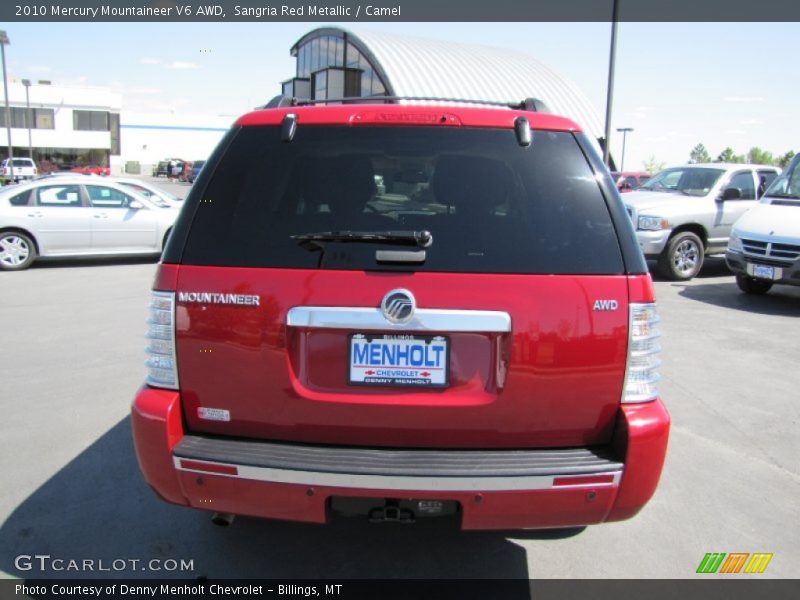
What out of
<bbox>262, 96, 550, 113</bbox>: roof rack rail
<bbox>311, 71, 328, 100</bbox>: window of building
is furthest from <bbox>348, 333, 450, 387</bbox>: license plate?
<bbox>311, 71, 328, 100</bbox>: window of building

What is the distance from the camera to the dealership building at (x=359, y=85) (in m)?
39.2

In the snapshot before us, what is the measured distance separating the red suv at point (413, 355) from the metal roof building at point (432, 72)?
1431 inches

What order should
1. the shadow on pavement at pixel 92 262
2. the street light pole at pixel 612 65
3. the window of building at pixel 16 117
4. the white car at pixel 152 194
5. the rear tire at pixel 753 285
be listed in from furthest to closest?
the window of building at pixel 16 117
the street light pole at pixel 612 65
the white car at pixel 152 194
the shadow on pavement at pixel 92 262
the rear tire at pixel 753 285

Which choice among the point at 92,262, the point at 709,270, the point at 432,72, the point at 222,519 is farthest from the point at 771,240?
the point at 432,72

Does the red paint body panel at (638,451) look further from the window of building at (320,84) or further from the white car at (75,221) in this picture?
the window of building at (320,84)

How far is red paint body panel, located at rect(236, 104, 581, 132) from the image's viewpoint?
2625mm

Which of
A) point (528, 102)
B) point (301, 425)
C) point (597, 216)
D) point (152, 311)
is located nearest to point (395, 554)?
point (301, 425)

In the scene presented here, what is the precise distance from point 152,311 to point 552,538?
221 cm

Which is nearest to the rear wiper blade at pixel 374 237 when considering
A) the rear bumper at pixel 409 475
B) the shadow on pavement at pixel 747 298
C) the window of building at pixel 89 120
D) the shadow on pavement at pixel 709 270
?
the rear bumper at pixel 409 475

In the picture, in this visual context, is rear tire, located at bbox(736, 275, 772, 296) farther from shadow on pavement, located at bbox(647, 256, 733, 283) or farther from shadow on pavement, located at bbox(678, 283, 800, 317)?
shadow on pavement, located at bbox(647, 256, 733, 283)

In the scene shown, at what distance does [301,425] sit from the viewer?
249 cm

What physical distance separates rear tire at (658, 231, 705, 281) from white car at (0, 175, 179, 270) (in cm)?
913

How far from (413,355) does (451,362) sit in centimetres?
14

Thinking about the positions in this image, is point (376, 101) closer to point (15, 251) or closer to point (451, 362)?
point (451, 362)
